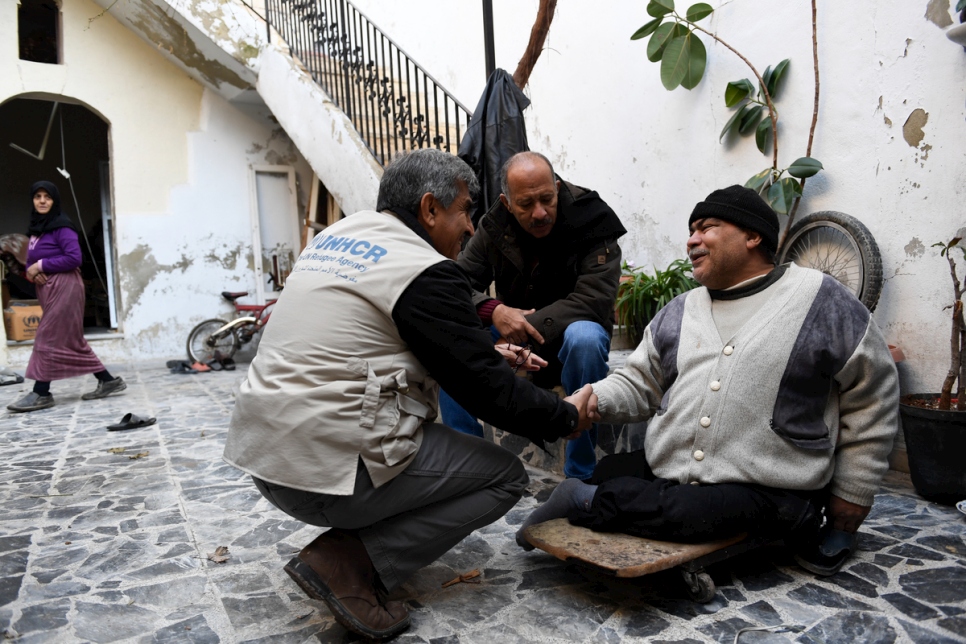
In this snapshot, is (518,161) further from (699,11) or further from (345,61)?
(345,61)

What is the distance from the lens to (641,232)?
5785 millimetres

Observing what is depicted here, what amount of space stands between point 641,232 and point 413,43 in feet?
16.1

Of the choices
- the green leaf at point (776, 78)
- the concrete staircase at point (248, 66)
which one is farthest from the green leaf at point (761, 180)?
the concrete staircase at point (248, 66)

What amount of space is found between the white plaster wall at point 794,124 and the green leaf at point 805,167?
0.51ft

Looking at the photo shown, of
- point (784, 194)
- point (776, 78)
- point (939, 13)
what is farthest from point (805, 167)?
point (939, 13)

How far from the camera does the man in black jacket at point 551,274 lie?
3236 millimetres

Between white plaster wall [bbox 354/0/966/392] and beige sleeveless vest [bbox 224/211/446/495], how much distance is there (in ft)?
9.49

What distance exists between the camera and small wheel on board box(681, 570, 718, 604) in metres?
2.27

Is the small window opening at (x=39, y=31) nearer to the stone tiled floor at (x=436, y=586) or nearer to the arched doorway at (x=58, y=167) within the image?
the arched doorway at (x=58, y=167)

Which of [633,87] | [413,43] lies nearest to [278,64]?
[413,43]

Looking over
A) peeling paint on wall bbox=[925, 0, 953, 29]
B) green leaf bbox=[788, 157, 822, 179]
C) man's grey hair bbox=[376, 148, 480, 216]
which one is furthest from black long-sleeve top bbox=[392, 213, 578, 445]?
peeling paint on wall bbox=[925, 0, 953, 29]

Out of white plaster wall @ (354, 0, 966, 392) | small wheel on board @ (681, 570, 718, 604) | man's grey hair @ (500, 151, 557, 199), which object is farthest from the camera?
white plaster wall @ (354, 0, 966, 392)

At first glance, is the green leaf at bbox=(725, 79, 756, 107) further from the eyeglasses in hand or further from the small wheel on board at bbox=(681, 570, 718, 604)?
the small wheel on board at bbox=(681, 570, 718, 604)

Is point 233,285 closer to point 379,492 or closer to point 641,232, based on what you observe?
point 641,232
